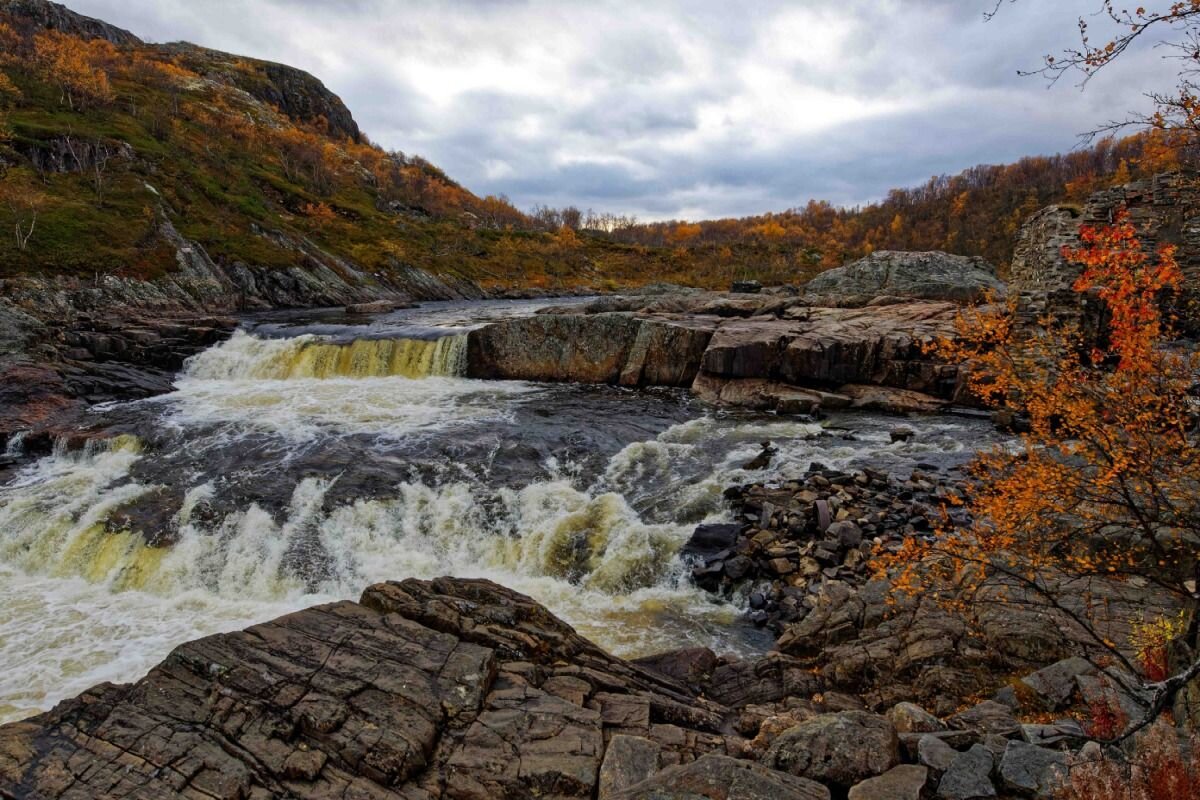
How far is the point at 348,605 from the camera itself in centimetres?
972

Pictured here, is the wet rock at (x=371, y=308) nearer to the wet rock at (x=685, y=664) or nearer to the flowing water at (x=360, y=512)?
the flowing water at (x=360, y=512)

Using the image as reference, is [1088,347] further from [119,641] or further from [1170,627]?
[119,641]

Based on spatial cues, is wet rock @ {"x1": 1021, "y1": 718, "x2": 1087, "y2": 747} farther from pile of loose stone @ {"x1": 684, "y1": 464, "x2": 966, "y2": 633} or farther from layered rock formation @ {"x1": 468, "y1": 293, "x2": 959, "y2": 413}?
layered rock formation @ {"x1": 468, "y1": 293, "x2": 959, "y2": 413}

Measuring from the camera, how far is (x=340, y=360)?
33281 mm

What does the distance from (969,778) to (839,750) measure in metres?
1.14

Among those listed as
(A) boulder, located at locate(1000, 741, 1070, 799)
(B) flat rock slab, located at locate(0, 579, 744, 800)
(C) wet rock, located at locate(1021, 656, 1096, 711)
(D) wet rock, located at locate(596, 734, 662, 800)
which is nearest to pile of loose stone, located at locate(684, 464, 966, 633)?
(C) wet rock, located at locate(1021, 656, 1096, 711)

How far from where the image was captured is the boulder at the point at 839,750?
579 centimetres

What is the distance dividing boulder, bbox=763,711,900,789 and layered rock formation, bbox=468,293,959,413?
20.6 m

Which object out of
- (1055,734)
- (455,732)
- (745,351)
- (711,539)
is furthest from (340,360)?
(1055,734)

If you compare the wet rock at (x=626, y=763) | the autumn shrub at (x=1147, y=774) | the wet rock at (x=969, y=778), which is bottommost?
the wet rock at (x=626, y=763)

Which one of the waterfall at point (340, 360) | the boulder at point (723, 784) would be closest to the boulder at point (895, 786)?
the boulder at point (723, 784)

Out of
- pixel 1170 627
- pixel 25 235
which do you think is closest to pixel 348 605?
pixel 1170 627

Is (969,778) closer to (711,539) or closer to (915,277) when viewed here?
(711,539)

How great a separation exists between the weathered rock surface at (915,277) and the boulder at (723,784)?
150ft
